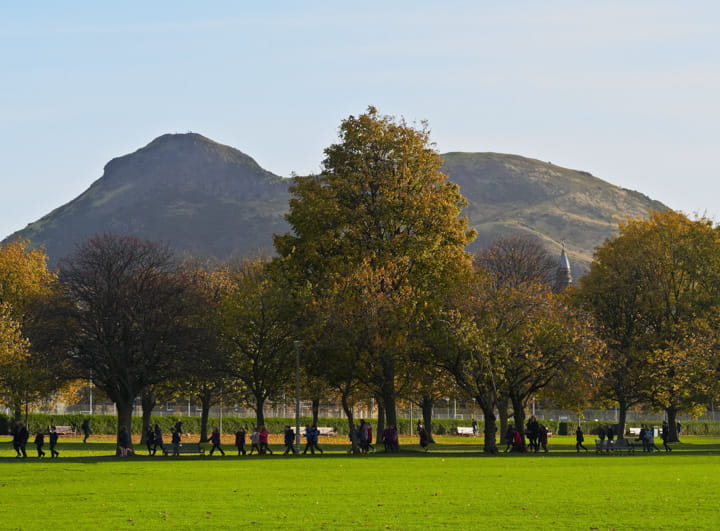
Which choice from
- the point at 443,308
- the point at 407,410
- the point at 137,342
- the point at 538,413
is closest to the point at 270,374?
the point at 137,342

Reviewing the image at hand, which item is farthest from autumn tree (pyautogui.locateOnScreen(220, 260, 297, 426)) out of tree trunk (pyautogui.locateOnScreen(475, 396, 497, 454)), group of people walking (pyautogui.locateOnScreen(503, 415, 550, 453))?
group of people walking (pyautogui.locateOnScreen(503, 415, 550, 453))

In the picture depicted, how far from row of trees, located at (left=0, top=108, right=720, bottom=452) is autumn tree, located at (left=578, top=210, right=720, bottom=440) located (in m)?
0.14

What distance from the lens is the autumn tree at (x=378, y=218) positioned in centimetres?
6009

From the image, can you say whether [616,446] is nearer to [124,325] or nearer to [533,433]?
[533,433]

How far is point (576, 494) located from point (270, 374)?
4273 centimetres

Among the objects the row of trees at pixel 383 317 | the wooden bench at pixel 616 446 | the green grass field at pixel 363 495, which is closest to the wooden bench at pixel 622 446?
the wooden bench at pixel 616 446

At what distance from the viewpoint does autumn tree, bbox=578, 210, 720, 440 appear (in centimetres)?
6606

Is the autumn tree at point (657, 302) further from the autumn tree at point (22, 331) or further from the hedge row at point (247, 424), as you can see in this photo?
the hedge row at point (247, 424)

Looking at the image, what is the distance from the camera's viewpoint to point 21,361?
70875mm

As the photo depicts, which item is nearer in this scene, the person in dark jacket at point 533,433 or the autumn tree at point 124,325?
the person in dark jacket at point 533,433

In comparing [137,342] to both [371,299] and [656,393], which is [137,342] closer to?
[371,299]

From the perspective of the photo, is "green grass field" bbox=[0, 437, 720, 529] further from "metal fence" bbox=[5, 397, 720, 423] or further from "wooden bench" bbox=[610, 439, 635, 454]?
"metal fence" bbox=[5, 397, 720, 423]

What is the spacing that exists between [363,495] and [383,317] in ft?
97.0

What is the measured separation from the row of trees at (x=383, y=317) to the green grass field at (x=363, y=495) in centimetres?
1304
